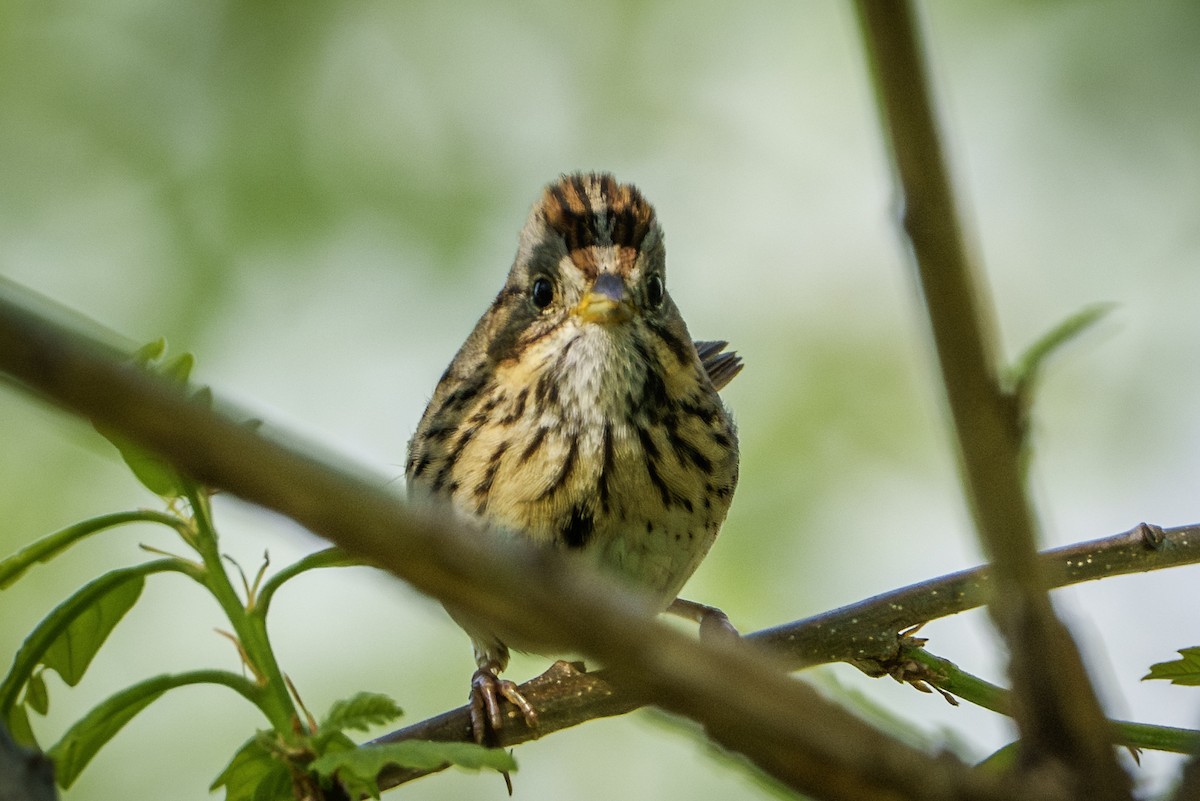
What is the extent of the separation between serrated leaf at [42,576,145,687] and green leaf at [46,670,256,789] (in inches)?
8.1

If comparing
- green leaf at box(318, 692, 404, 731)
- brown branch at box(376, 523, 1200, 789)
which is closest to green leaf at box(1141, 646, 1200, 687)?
brown branch at box(376, 523, 1200, 789)

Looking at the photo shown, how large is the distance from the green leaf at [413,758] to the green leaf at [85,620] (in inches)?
24.0

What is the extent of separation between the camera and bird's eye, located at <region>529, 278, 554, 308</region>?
4.52 m

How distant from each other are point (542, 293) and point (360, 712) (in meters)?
2.38

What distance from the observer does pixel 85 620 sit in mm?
2557

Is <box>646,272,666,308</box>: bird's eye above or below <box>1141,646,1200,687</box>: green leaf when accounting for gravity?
above

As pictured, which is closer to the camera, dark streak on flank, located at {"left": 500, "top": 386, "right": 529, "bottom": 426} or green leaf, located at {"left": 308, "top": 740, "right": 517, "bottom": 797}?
green leaf, located at {"left": 308, "top": 740, "right": 517, "bottom": 797}

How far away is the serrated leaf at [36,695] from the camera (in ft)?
8.16

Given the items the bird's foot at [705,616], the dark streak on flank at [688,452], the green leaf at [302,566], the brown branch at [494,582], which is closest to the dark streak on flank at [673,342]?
the dark streak on flank at [688,452]

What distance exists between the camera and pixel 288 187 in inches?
291

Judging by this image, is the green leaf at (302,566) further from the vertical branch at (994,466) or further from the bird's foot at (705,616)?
the bird's foot at (705,616)

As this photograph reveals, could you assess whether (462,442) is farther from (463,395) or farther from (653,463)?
(653,463)

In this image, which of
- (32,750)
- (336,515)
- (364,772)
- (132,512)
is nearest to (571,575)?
(336,515)

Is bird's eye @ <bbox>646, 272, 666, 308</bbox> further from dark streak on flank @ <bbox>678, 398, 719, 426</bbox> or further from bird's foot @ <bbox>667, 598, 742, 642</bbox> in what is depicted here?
bird's foot @ <bbox>667, 598, 742, 642</bbox>
